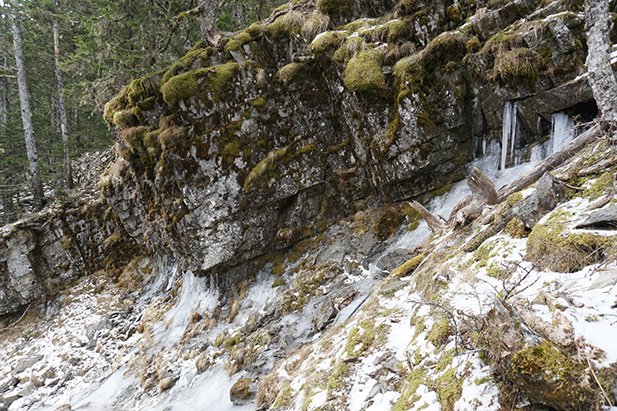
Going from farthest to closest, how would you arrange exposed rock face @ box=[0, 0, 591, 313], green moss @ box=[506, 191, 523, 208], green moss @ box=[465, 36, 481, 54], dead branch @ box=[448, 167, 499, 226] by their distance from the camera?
exposed rock face @ box=[0, 0, 591, 313]
green moss @ box=[465, 36, 481, 54]
dead branch @ box=[448, 167, 499, 226]
green moss @ box=[506, 191, 523, 208]

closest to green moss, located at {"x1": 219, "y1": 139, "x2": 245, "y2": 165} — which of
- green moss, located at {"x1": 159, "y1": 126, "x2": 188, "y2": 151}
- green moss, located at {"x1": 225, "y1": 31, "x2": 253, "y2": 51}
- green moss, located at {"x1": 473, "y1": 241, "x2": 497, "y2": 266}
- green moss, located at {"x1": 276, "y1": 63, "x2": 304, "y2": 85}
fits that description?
green moss, located at {"x1": 159, "y1": 126, "x2": 188, "y2": 151}

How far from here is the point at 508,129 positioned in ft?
29.0

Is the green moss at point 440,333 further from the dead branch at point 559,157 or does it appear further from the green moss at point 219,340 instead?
the green moss at point 219,340

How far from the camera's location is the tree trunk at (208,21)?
11.9m

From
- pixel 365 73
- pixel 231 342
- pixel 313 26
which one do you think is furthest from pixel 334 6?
pixel 231 342

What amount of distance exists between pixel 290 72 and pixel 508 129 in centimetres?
617

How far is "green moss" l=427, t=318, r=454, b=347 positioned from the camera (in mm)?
3684

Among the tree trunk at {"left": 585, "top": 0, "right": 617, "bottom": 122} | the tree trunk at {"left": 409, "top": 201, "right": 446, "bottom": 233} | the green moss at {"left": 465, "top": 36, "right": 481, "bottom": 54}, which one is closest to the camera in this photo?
the tree trunk at {"left": 585, "top": 0, "right": 617, "bottom": 122}

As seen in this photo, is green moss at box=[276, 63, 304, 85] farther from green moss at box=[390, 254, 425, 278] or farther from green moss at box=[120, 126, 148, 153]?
green moss at box=[390, 254, 425, 278]

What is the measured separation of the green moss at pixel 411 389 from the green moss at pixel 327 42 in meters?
9.24

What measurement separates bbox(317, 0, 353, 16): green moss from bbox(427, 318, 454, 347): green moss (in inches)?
417

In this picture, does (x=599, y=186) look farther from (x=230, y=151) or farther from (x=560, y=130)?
(x=230, y=151)

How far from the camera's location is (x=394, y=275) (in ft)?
22.9

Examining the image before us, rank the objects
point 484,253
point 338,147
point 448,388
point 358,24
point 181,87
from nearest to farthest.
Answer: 1. point 448,388
2. point 484,253
3. point 181,87
4. point 358,24
5. point 338,147
